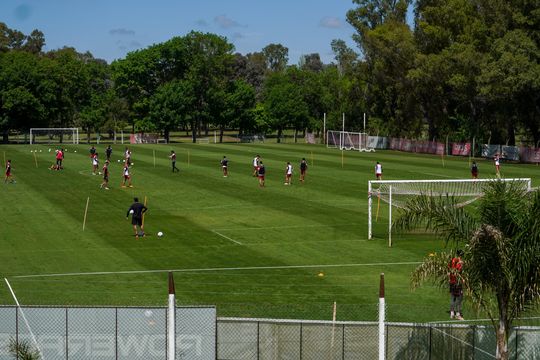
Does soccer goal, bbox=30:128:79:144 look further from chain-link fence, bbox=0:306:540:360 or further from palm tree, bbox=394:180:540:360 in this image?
palm tree, bbox=394:180:540:360

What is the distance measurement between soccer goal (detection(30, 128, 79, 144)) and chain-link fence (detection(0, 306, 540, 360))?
108 meters

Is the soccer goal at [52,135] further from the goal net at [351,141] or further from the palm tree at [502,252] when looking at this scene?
the palm tree at [502,252]

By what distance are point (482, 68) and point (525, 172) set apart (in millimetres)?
15862

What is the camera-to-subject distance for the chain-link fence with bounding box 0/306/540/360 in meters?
19.7

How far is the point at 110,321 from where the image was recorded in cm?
1998

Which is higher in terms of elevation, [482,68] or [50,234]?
[482,68]

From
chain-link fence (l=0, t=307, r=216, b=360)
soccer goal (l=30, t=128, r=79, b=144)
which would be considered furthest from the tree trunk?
soccer goal (l=30, t=128, r=79, b=144)

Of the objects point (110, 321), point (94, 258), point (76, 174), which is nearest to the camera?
point (110, 321)

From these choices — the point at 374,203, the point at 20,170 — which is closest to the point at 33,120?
the point at 20,170

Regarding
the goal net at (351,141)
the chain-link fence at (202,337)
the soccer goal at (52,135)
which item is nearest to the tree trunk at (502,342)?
the chain-link fence at (202,337)

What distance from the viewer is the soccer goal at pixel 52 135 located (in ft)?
420

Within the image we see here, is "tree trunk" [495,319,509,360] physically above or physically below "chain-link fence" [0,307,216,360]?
above

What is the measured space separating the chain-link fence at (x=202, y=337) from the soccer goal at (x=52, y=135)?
356 ft

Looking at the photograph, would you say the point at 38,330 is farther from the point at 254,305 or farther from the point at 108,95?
the point at 108,95
